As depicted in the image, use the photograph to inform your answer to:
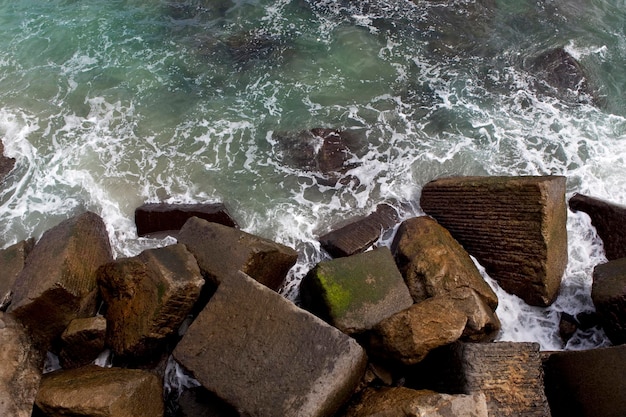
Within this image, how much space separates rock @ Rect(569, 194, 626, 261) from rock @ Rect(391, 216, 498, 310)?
2.12m

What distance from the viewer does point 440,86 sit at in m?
9.27

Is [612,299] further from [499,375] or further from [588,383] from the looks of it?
[499,375]

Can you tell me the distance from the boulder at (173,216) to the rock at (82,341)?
5.73 feet

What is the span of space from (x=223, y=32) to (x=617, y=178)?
7.72 metres

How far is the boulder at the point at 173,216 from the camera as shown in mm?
6664

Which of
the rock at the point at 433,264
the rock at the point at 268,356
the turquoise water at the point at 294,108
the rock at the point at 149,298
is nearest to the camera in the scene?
the rock at the point at 268,356

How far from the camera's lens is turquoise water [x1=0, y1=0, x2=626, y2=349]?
24.0ft

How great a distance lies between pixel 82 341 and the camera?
5219 mm

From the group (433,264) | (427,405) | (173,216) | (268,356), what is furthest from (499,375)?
(173,216)

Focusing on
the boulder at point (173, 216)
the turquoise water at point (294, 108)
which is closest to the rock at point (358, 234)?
the turquoise water at point (294, 108)

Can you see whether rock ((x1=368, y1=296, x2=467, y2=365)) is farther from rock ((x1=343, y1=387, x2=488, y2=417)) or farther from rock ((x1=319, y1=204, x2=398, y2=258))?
rock ((x1=319, y1=204, x2=398, y2=258))

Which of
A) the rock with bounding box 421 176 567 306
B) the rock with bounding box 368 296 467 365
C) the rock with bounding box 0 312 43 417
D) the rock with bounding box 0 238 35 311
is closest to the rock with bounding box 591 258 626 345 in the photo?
the rock with bounding box 421 176 567 306

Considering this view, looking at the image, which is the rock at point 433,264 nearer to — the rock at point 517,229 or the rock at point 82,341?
the rock at point 517,229

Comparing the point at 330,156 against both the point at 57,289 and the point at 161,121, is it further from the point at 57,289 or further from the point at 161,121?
the point at 57,289
